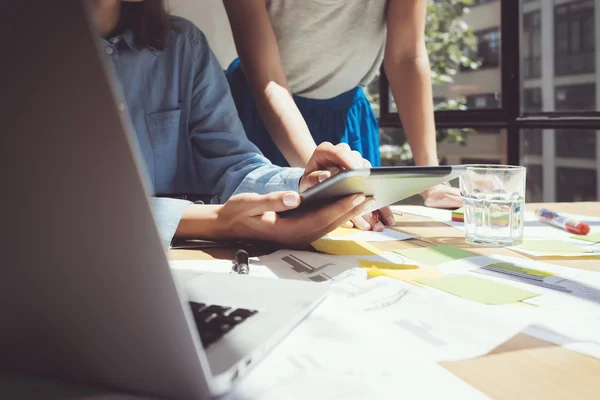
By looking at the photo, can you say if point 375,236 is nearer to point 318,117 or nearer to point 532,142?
point 318,117

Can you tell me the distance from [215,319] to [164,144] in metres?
0.88

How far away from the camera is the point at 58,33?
0.71ft

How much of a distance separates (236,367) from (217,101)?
973 millimetres

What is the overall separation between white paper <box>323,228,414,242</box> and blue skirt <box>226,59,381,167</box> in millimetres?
586

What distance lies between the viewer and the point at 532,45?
293cm

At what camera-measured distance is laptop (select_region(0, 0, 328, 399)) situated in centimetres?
22

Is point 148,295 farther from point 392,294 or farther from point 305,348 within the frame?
point 392,294

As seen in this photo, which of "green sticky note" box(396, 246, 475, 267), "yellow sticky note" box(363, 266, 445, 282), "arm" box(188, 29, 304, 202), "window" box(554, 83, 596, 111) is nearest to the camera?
"yellow sticky note" box(363, 266, 445, 282)

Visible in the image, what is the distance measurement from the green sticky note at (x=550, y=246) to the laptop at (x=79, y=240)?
1.99 feet

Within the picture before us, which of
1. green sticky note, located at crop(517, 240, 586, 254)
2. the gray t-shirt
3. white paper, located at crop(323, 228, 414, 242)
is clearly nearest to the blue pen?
white paper, located at crop(323, 228, 414, 242)

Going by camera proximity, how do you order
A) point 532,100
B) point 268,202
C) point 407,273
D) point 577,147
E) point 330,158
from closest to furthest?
point 407,273 → point 268,202 → point 330,158 → point 532,100 → point 577,147

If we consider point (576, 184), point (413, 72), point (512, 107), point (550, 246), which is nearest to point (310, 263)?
point (550, 246)

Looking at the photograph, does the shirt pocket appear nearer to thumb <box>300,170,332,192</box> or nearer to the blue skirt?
the blue skirt

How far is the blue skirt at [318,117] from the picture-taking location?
4.85ft
